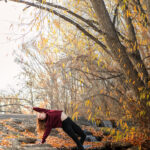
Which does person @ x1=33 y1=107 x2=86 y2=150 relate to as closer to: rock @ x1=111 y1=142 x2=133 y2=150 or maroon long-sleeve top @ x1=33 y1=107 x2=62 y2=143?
maroon long-sleeve top @ x1=33 y1=107 x2=62 y2=143

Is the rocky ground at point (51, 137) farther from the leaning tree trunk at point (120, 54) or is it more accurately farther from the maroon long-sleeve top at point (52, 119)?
the leaning tree trunk at point (120, 54)

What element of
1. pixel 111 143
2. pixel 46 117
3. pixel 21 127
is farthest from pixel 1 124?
pixel 111 143

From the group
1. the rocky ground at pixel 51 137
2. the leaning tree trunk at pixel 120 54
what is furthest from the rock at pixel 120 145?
the leaning tree trunk at pixel 120 54

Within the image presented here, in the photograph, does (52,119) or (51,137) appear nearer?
(52,119)

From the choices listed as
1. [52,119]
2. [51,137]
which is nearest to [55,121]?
Answer: [52,119]

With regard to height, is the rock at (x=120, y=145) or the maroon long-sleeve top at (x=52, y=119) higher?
the maroon long-sleeve top at (x=52, y=119)

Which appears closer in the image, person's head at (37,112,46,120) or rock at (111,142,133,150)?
person's head at (37,112,46,120)

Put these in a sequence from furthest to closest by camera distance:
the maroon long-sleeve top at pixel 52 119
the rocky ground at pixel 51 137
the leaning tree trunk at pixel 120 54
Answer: the rocky ground at pixel 51 137
the leaning tree trunk at pixel 120 54
the maroon long-sleeve top at pixel 52 119

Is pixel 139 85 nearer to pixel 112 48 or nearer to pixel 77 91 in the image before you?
pixel 112 48

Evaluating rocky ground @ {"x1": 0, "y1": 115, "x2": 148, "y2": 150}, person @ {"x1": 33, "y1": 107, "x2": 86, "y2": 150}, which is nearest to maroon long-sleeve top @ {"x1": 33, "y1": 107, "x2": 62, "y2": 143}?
person @ {"x1": 33, "y1": 107, "x2": 86, "y2": 150}

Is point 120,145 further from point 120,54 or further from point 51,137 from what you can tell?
point 120,54

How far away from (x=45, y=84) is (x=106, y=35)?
7.43m

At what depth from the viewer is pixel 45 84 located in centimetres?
1125

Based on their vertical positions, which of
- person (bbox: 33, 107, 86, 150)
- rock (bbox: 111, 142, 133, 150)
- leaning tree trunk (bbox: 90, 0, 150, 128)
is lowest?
rock (bbox: 111, 142, 133, 150)
